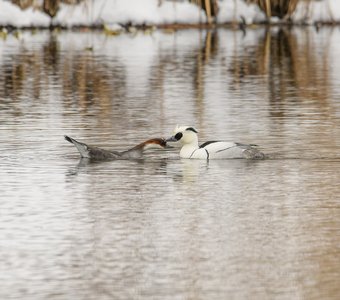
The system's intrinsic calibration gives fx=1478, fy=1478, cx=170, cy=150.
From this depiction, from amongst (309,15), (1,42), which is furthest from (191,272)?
(309,15)

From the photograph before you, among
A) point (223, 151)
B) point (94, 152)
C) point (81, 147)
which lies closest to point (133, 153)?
point (94, 152)

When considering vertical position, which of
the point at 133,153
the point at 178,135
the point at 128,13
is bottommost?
the point at 128,13

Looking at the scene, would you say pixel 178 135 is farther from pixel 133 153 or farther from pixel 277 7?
pixel 277 7

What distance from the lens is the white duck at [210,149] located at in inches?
595

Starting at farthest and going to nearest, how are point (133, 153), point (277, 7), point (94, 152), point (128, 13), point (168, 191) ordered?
point (277, 7), point (128, 13), point (133, 153), point (94, 152), point (168, 191)

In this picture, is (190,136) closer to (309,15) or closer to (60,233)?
(60,233)

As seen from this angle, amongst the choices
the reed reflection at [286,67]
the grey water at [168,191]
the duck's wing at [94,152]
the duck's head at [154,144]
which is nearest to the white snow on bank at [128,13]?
the reed reflection at [286,67]

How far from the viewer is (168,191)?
13008 millimetres

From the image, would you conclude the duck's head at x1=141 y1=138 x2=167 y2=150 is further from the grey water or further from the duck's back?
the duck's back

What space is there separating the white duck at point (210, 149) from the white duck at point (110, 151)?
252mm

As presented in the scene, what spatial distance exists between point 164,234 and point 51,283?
1775 millimetres

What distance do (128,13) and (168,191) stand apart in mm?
30861

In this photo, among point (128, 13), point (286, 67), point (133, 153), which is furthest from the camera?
point (128, 13)

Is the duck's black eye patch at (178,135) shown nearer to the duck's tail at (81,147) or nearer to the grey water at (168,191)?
the grey water at (168,191)
